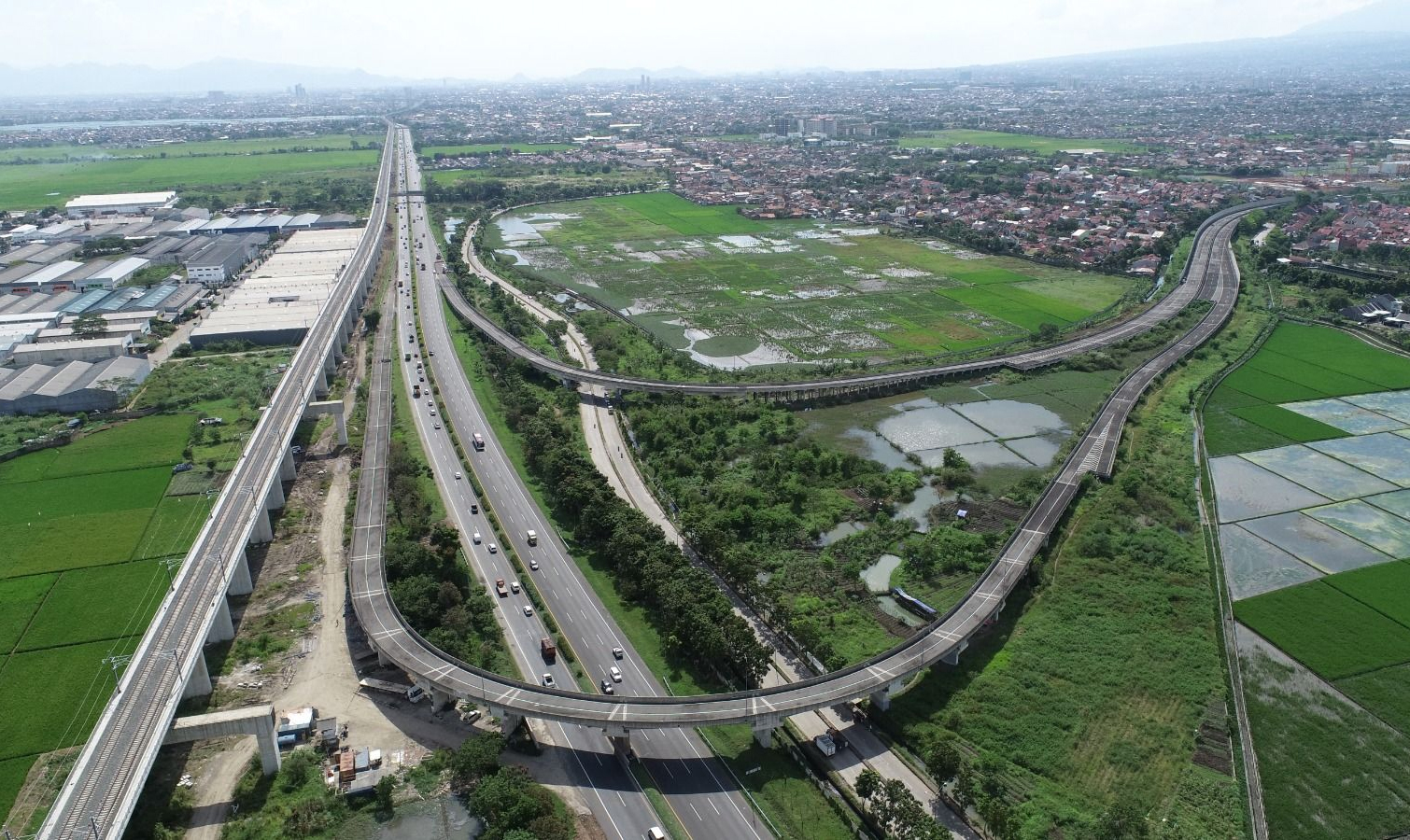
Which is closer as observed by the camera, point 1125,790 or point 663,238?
point 1125,790

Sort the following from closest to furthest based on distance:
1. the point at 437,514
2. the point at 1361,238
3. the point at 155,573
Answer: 1. the point at 155,573
2. the point at 437,514
3. the point at 1361,238

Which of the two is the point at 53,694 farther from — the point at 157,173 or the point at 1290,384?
the point at 157,173

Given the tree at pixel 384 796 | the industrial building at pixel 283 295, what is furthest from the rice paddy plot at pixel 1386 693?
the industrial building at pixel 283 295

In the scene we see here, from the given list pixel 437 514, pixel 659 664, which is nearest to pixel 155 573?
pixel 437 514

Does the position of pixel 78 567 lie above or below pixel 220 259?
below

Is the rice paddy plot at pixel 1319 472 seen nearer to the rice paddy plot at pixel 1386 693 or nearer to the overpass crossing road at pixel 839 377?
the rice paddy plot at pixel 1386 693

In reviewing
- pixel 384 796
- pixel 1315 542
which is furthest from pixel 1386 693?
pixel 384 796

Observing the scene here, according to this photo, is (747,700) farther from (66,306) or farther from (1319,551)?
(66,306)
